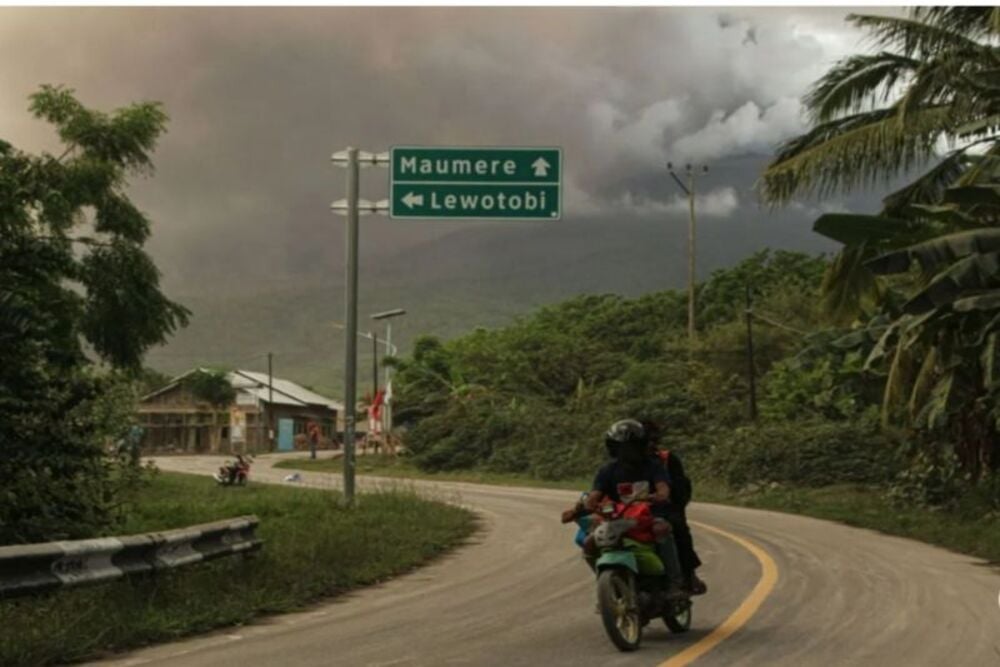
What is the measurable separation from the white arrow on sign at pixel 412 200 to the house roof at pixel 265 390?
61.6m

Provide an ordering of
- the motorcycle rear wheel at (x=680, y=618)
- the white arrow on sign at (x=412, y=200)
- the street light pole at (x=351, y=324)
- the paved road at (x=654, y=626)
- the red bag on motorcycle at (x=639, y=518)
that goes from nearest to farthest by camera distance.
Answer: the paved road at (x=654, y=626)
the red bag on motorcycle at (x=639, y=518)
the motorcycle rear wheel at (x=680, y=618)
the white arrow on sign at (x=412, y=200)
the street light pole at (x=351, y=324)

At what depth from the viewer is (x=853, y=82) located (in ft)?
72.5

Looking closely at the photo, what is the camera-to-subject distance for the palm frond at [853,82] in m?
22.1

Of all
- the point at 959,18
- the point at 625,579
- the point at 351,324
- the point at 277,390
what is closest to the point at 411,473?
the point at 351,324

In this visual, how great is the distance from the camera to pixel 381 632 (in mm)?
9930

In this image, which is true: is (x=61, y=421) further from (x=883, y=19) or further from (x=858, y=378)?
(x=858, y=378)

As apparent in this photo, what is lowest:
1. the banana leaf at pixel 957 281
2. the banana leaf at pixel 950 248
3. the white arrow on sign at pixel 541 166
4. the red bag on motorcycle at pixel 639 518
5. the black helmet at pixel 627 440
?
the red bag on motorcycle at pixel 639 518

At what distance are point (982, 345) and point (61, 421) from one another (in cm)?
1358

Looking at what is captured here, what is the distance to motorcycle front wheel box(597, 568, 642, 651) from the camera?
8508mm

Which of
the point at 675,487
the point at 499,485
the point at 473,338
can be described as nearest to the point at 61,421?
the point at 675,487

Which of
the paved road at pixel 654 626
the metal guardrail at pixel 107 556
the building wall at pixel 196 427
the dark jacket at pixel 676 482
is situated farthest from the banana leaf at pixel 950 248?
the building wall at pixel 196 427

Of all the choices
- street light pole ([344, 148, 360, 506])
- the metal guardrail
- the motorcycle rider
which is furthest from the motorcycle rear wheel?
the motorcycle rider

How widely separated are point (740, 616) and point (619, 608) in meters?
2.40

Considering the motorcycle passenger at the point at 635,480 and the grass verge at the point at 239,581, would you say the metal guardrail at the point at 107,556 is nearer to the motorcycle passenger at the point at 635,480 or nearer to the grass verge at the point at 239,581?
the grass verge at the point at 239,581
